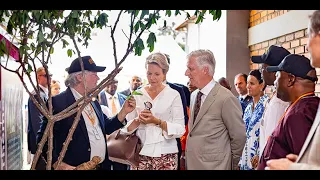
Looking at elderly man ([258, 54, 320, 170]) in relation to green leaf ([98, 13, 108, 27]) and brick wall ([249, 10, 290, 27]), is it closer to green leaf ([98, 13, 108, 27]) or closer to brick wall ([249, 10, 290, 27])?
green leaf ([98, 13, 108, 27])

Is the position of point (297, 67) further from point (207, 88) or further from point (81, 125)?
point (81, 125)

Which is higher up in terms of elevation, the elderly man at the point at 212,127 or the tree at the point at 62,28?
the tree at the point at 62,28

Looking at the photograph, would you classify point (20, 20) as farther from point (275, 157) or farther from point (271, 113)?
point (271, 113)

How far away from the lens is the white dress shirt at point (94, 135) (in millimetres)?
3301

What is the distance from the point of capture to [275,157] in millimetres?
2307

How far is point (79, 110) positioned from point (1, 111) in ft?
2.68

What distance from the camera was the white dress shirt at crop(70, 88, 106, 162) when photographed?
3301 mm

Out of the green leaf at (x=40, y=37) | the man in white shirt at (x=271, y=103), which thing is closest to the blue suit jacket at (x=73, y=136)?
the green leaf at (x=40, y=37)

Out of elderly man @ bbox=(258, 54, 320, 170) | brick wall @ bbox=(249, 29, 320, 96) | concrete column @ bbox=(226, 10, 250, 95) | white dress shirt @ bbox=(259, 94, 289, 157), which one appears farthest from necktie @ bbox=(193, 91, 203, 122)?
concrete column @ bbox=(226, 10, 250, 95)

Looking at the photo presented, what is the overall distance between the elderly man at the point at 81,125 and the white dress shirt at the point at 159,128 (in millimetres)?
194

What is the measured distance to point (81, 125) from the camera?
10.6 feet

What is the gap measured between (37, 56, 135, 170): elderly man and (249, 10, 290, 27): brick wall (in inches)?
115

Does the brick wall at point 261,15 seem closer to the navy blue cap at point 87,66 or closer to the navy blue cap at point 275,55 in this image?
the navy blue cap at point 275,55
